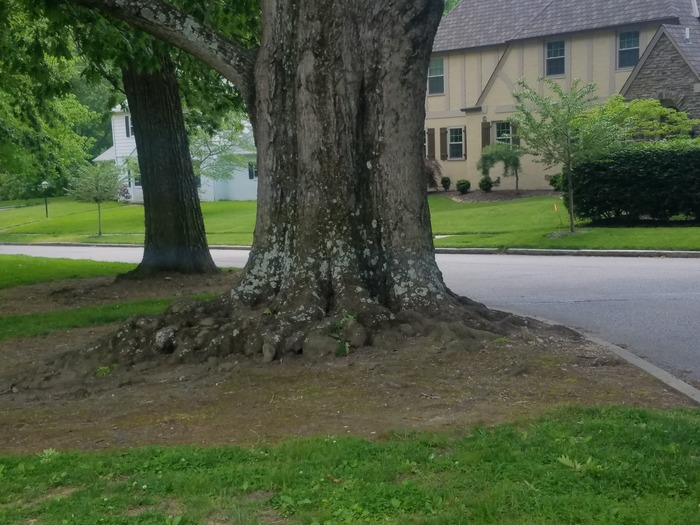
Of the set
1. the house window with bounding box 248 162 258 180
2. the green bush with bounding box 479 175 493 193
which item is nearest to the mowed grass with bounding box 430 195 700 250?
the green bush with bounding box 479 175 493 193

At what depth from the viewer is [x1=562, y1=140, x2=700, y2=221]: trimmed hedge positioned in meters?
22.5

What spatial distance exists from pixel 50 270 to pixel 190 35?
38.5ft

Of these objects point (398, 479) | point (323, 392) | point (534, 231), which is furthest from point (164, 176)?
point (534, 231)

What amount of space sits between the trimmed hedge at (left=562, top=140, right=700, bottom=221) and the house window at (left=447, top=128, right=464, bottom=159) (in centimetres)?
1550

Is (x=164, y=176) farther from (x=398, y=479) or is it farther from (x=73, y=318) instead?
(x=398, y=479)

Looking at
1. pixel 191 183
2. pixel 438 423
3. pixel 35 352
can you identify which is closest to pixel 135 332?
pixel 35 352

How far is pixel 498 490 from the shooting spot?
436 cm

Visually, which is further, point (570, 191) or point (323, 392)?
point (570, 191)

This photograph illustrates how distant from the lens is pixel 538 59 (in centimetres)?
3588

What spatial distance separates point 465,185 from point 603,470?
33705mm

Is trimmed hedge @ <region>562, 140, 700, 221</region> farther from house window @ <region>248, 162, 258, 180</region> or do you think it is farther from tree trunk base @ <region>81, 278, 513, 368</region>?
house window @ <region>248, 162, 258, 180</region>

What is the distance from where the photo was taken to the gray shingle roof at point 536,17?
32.7m

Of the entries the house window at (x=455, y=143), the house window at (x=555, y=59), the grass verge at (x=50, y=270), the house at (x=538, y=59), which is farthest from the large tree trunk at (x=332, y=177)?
the house window at (x=455, y=143)

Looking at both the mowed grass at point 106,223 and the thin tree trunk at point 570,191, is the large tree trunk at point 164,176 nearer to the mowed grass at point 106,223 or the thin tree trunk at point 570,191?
the thin tree trunk at point 570,191
